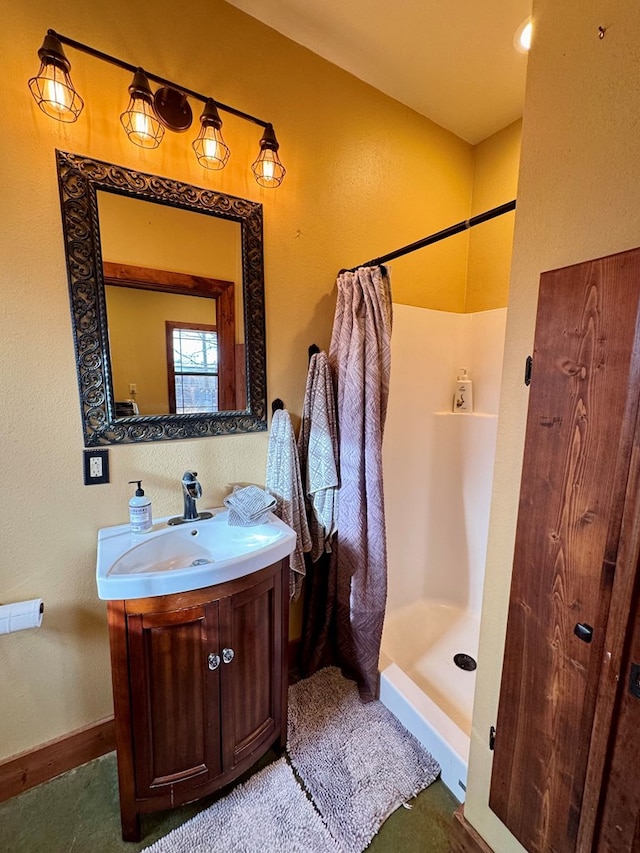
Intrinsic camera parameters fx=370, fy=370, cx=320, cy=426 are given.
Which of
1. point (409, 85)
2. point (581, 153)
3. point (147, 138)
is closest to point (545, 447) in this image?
point (581, 153)

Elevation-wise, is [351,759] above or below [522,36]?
below

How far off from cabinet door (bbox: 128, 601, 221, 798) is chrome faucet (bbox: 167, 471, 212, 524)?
1.33 ft

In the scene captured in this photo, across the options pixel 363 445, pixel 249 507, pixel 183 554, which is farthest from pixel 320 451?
pixel 183 554

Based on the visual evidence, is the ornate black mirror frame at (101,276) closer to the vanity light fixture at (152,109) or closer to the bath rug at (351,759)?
the vanity light fixture at (152,109)

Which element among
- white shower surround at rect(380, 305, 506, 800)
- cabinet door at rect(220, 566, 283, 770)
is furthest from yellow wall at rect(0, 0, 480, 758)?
white shower surround at rect(380, 305, 506, 800)

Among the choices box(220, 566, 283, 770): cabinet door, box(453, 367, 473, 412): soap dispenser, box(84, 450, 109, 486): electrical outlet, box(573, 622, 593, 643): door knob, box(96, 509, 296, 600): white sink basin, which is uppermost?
box(453, 367, 473, 412): soap dispenser

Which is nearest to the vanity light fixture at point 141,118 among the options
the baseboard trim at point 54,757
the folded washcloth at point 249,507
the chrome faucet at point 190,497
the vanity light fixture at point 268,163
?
the vanity light fixture at point 268,163

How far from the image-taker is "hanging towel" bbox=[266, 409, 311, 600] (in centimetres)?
158

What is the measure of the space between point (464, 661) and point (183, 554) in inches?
61.1

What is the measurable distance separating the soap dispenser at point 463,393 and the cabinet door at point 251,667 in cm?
153

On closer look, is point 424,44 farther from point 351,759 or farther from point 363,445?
point 351,759

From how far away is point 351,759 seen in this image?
1.42 meters

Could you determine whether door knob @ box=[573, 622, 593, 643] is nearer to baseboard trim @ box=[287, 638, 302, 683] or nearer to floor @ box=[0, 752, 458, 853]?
floor @ box=[0, 752, 458, 853]

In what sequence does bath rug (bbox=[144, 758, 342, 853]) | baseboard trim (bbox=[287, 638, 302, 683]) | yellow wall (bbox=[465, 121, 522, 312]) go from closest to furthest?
1. bath rug (bbox=[144, 758, 342, 853])
2. baseboard trim (bbox=[287, 638, 302, 683])
3. yellow wall (bbox=[465, 121, 522, 312])
